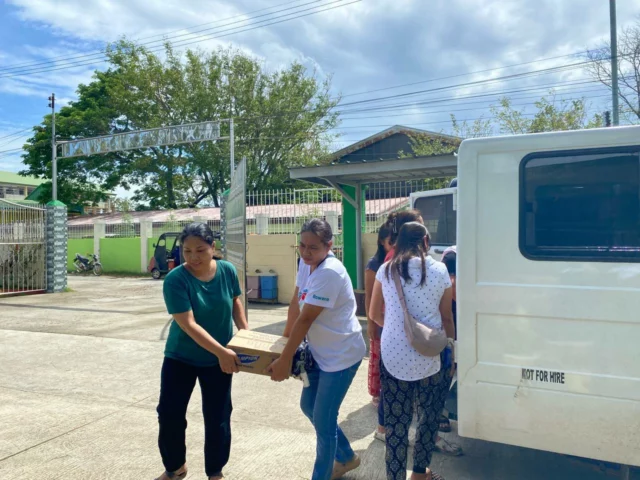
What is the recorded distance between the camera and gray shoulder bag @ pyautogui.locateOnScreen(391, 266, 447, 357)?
113 inches

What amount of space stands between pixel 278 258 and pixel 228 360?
875 centimetres

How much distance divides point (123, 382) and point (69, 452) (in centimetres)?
186

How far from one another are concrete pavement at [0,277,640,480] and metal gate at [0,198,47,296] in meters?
7.68

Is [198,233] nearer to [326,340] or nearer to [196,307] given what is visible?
[196,307]

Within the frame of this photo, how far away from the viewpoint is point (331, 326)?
2.93 metres

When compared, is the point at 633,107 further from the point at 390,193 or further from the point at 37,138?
the point at 37,138

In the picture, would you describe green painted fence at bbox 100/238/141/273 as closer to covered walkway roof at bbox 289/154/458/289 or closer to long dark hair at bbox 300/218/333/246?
covered walkway roof at bbox 289/154/458/289

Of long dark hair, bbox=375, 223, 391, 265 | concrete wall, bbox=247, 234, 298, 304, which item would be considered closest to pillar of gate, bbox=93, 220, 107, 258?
concrete wall, bbox=247, 234, 298, 304

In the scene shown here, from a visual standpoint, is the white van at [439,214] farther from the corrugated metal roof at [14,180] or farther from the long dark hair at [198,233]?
the corrugated metal roof at [14,180]

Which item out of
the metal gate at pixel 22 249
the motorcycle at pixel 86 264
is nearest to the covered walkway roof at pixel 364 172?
the metal gate at pixel 22 249

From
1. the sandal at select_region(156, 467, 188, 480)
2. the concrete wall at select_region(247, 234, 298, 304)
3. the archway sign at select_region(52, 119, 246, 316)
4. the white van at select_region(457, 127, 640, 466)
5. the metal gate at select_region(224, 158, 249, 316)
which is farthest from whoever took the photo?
the concrete wall at select_region(247, 234, 298, 304)

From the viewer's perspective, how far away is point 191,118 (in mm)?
29641

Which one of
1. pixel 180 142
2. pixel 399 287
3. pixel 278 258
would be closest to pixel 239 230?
pixel 278 258

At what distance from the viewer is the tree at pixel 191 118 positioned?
29.6 meters
